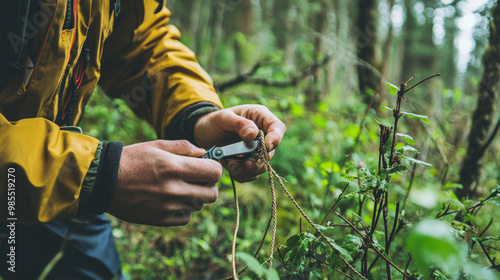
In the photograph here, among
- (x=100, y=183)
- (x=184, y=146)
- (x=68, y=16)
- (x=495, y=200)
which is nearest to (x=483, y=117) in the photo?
(x=495, y=200)

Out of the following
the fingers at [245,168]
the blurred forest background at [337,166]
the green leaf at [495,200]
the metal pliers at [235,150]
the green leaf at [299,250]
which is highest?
the metal pliers at [235,150]

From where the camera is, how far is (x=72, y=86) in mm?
1441

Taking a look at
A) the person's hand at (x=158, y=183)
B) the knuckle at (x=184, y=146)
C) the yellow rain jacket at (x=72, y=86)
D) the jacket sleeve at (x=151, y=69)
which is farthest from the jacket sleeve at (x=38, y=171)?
the jacket sleeve at (x=151, y=69)

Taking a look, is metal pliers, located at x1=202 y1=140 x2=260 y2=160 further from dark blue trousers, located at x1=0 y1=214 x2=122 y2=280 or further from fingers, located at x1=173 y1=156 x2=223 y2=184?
dark blue trousers, located at x1=0 y1=214 x2=122 y2=280

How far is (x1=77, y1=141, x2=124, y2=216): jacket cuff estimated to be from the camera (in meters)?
0.97

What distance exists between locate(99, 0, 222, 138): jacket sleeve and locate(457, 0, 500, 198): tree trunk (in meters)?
1.92

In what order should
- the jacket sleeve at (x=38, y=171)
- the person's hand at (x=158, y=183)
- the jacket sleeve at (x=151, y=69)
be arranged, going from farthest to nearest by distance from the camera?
the jacket sleeve at (x=151, y=69) < the person's hand at (x=158, y=183) < the jacket sleeve at (x=38, y=171)

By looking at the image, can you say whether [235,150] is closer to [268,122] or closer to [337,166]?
[268,122]

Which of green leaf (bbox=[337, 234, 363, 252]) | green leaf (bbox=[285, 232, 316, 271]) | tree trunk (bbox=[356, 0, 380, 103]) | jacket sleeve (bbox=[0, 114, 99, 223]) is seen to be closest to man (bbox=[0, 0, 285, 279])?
jacket sleeve (bbox=[0, 114, 99, 223])

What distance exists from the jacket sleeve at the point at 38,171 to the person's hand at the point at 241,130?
572 millimetres

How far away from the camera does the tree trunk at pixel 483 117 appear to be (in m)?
2.12

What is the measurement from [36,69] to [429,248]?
1.39 metres

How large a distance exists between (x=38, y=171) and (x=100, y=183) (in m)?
0.18

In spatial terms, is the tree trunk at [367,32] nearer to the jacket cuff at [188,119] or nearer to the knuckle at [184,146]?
the jacket cuff at [188,119]
